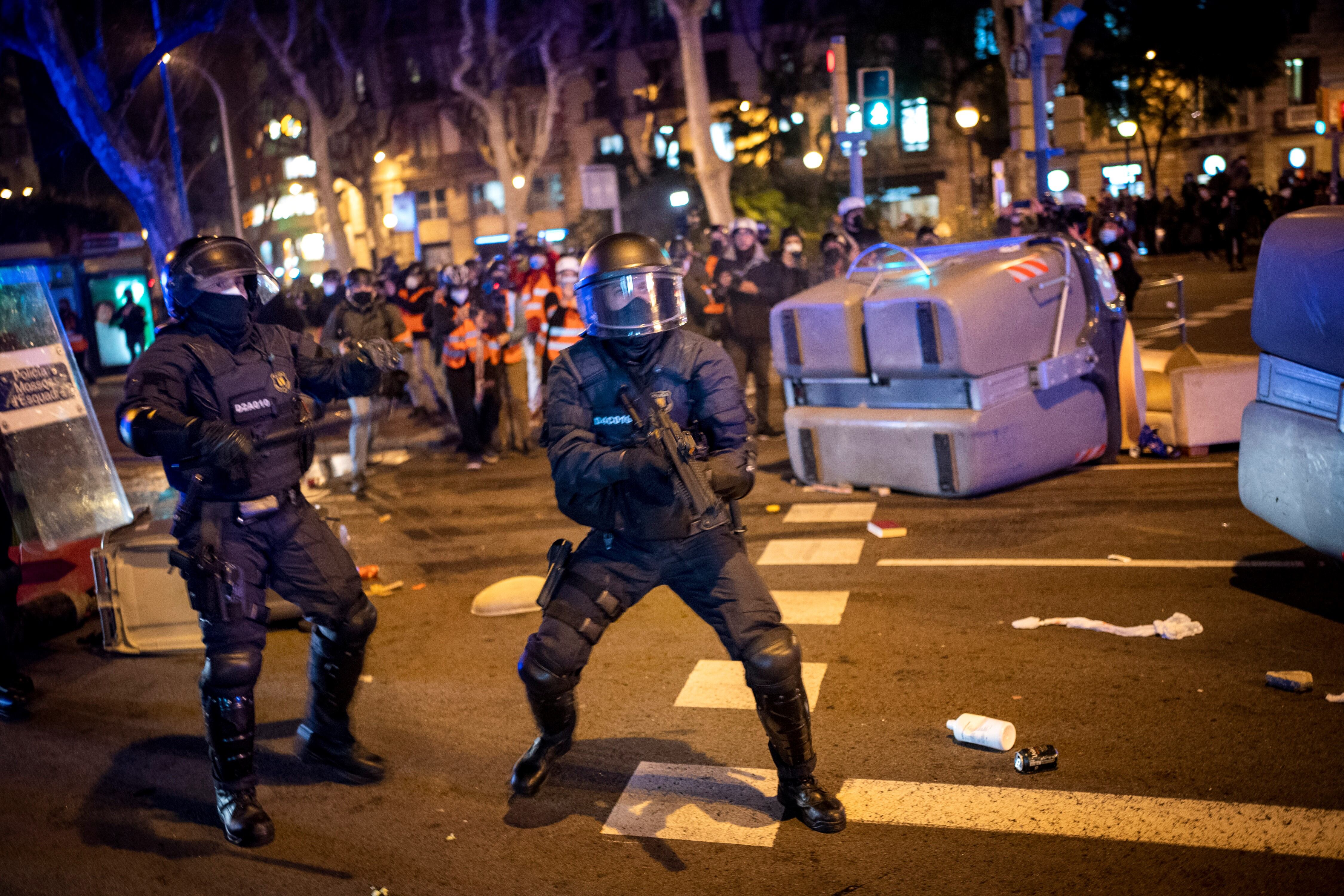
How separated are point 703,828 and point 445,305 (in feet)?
31.1

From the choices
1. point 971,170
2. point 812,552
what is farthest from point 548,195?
point 812,552

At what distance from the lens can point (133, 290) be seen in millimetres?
31719

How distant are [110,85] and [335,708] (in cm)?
1622

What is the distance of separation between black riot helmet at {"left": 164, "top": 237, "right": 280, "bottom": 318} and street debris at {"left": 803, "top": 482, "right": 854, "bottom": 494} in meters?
5.39

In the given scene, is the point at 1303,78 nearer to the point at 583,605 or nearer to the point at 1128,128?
the point at 1128,128

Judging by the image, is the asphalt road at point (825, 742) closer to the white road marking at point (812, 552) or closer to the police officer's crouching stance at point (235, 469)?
the white road marking at point (812, 552)

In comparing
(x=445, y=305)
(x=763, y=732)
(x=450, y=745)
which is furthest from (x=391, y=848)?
(x=445, y=305)

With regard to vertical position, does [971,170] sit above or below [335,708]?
above

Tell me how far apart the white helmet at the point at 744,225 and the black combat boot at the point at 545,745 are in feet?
27.5

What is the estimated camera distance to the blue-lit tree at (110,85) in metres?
16.3

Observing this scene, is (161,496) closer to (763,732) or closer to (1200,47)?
(763,732)

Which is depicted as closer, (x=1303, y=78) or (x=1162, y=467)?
(x=1162, y=467)

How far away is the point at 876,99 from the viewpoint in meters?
16.0

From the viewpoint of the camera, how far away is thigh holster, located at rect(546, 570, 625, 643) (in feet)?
12.9
